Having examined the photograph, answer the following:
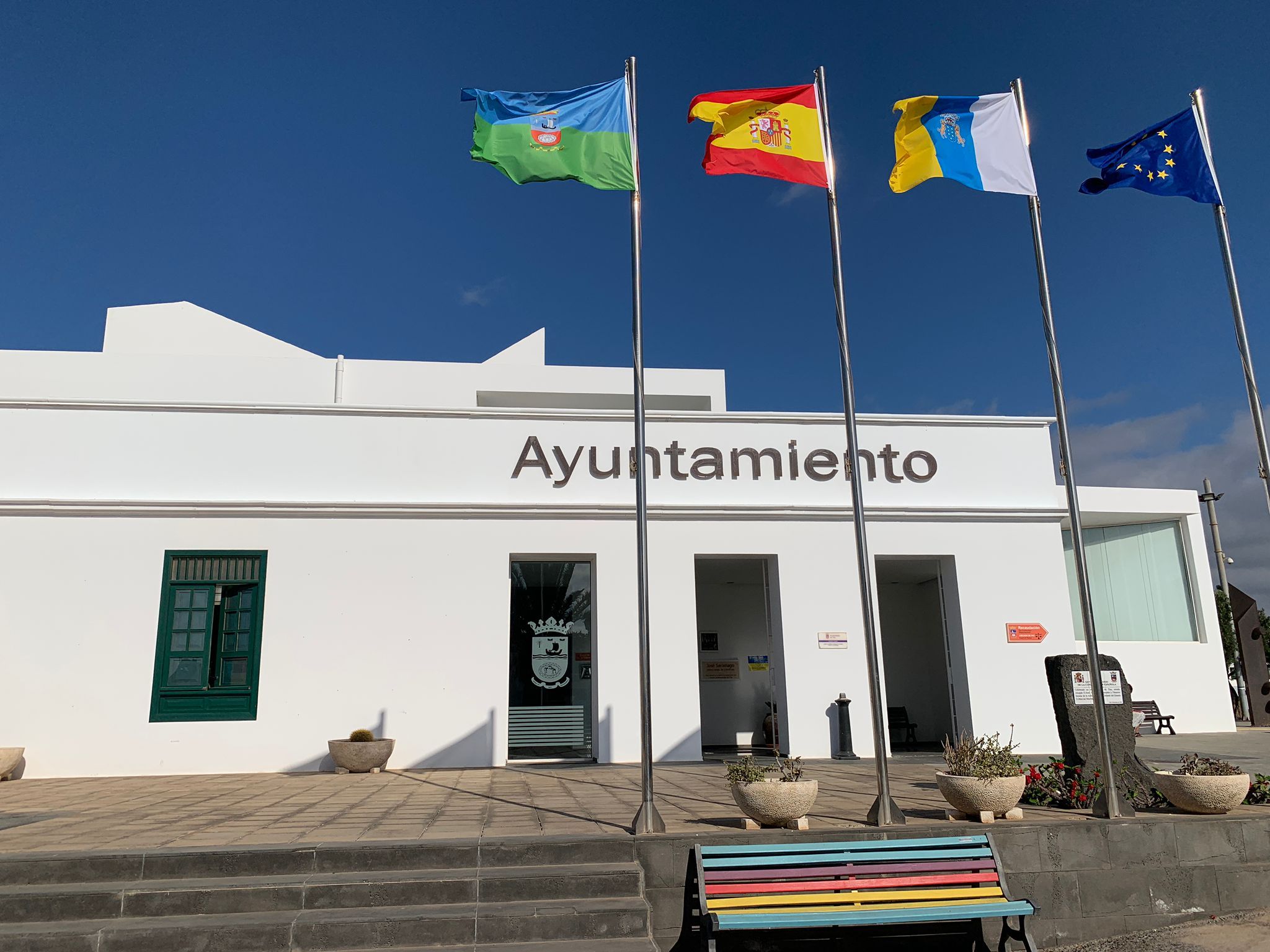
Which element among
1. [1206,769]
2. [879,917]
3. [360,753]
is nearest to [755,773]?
[879,917]

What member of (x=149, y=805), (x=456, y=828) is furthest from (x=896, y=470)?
(x=149, y=805)

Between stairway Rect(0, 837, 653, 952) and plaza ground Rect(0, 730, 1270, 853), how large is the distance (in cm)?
28

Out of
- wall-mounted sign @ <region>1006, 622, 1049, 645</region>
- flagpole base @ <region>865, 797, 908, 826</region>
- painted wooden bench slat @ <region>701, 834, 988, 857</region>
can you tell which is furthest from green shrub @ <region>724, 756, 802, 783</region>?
wall-mounted sign @ <region>1006, 622, 1049, 645</region>

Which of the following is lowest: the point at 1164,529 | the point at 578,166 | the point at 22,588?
the point at 22,588

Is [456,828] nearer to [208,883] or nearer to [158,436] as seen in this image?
[208,883]

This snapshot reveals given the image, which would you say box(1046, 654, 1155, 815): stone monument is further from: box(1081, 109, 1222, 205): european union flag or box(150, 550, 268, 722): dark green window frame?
box(150, 550, 268, 722): dark green window frame

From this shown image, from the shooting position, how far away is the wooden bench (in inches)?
226

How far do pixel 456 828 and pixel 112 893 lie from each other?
8.00ft

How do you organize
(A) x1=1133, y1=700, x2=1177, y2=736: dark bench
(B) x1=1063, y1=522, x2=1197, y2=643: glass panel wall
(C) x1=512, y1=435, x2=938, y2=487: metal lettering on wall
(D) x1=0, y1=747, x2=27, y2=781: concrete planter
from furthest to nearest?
(B) x1=1063, y1=522, x2=1197, y2=643: glass panel wall, (A) x1=1133, y1=700, x2=1177, y2=736: dark bench, (C) x1=512, y1=435, x2=938, y2=487: metal lettering on wall, (D) x1=0, y1=747, x2=27, y2=781: concrete planter

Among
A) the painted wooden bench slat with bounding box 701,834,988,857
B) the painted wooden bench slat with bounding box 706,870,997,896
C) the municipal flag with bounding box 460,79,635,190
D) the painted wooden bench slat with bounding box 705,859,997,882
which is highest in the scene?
the municipal flag with bounding box 460,79,635,190

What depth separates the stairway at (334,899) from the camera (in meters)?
5.75

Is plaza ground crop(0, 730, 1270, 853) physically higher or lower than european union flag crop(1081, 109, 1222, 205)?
lower

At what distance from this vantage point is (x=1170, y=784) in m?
7.60

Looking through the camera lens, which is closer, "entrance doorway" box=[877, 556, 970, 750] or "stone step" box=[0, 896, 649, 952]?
"stone step" box=[0, 896, 649, 952]
